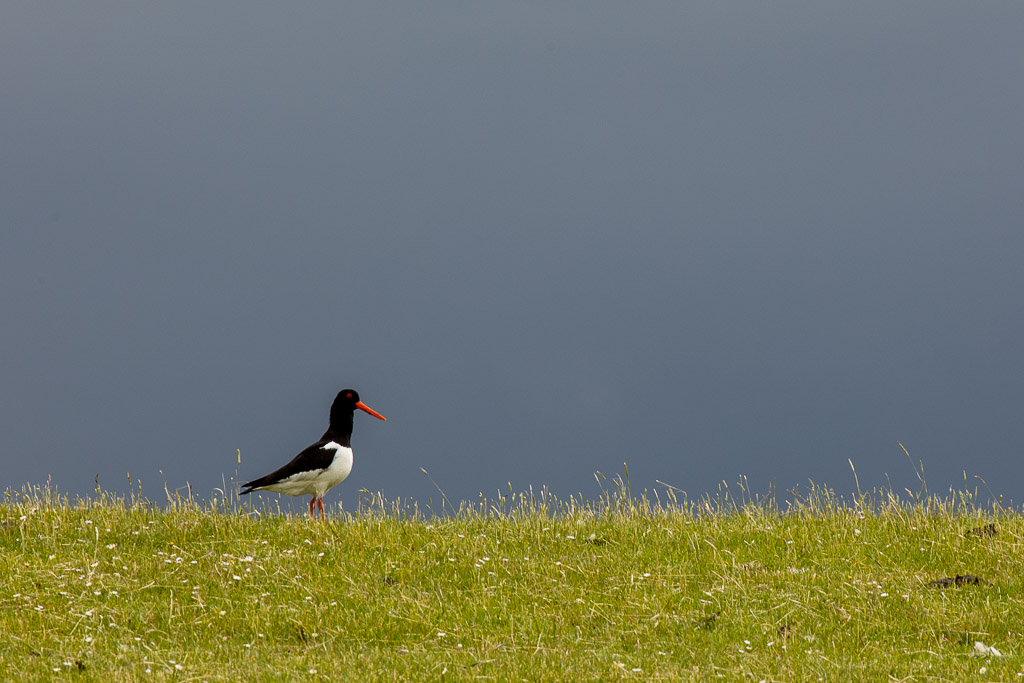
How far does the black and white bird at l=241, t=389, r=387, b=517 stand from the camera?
14961mm

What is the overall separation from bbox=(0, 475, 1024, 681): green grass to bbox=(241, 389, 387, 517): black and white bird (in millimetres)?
768

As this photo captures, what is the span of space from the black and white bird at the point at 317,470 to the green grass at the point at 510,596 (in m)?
0.77

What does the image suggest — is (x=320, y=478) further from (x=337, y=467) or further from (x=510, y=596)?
(x=510, y=596)

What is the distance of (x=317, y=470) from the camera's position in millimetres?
14945

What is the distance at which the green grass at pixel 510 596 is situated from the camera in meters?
9.59

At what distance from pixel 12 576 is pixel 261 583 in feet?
10.3

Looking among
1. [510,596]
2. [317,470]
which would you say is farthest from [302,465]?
[510,596]

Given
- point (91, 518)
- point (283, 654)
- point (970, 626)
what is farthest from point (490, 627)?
point (91, 518)

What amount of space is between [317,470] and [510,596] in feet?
15.3

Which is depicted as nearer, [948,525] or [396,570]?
[396,570]

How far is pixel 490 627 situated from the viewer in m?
10.6

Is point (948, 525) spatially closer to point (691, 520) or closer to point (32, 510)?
point (691, 520)

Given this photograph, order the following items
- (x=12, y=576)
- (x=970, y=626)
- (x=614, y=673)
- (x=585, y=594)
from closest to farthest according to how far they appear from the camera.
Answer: (x=614, y=673), (x=970, y=626), (x=585, y=594), (x=12, y=576)

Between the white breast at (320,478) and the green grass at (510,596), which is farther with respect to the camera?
the white breast at (320,478)
